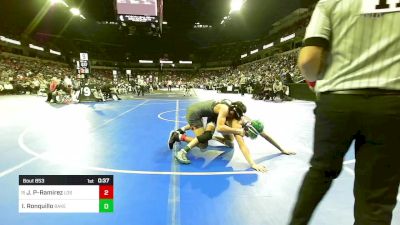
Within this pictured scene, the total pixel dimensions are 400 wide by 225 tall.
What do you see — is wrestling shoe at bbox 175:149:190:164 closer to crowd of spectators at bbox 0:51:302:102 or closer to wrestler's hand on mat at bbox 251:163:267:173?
wrestler's hand on mat at bbox 251:163:267:173

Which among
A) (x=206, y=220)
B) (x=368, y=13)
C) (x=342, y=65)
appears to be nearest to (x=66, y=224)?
(x=206, y=220)

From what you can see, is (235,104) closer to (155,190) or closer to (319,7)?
A: (155,190)

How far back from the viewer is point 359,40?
58.4 inches

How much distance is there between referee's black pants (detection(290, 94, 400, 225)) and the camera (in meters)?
1.42

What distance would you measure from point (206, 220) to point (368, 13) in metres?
2.05

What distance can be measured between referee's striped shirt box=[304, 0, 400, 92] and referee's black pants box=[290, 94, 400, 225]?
0.32 ft

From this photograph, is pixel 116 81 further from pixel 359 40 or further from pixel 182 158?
pixel 359 40
